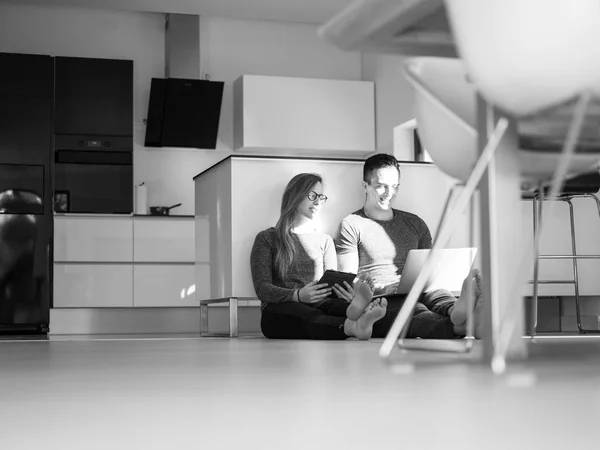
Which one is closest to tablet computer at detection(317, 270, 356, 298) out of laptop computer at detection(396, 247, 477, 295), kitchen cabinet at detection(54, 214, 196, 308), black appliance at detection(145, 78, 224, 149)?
laptop computer at detection(396, 247, 477, 295)

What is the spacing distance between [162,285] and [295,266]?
327cm

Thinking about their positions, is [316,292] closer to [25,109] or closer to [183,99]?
[183,99]

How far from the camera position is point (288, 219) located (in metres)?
4.14

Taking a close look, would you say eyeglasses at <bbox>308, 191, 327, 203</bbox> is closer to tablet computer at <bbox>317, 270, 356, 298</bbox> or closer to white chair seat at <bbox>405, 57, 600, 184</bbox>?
tablet computer at <bbox>317, 270, 356, 298</bbox>

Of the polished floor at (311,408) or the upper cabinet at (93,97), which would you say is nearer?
the polished floor at (311,408)

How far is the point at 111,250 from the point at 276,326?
3317 millimetres

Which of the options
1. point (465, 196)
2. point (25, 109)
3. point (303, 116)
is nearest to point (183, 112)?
point (303, 116)

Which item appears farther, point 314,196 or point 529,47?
point 314,196

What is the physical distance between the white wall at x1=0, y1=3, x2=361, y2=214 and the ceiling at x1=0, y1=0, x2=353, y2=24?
15 centimetres

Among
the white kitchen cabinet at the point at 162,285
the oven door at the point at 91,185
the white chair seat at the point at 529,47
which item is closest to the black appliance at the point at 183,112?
the oven door at the point at 91,185

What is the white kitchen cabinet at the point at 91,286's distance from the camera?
277 inches

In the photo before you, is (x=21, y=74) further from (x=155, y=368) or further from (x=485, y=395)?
(x=485, y=395)

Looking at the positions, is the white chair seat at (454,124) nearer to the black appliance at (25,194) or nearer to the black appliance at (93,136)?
the black appliance at (93,136)

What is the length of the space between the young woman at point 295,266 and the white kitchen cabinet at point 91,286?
316cm
